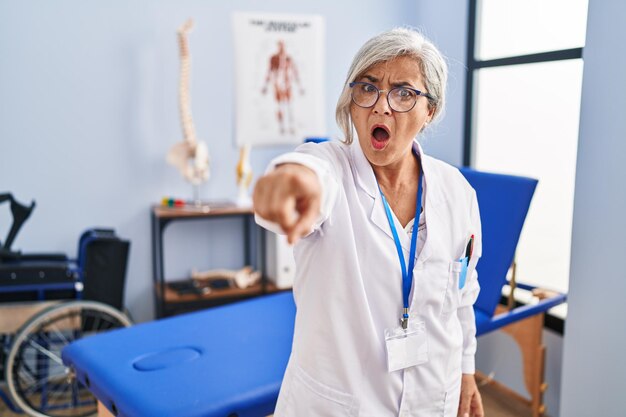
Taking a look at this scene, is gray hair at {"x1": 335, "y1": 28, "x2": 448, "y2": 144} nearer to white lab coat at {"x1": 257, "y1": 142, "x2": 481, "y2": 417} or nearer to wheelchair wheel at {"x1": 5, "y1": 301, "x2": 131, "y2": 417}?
white lab coat at {"x1": 257, "y1": 142, "x2": 481, "y2": 417}

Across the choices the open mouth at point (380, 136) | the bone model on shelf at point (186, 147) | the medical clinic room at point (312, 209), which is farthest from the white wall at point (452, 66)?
the open mouth at point (380, 136)

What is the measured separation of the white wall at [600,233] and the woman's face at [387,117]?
0.83 metres

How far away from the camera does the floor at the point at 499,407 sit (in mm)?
2502

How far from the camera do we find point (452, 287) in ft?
3.76

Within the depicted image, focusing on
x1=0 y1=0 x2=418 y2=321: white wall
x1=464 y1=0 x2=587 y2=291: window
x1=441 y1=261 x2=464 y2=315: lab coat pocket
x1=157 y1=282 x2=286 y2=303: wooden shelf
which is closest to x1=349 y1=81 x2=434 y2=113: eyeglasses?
x1=441 y1=261 x2=464 y2=315: lab coat pocket

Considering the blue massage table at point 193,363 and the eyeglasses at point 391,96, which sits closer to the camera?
the eyeglasses at point 391,96

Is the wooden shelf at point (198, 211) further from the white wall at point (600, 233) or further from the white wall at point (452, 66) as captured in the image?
the white wall at point (600, 233)

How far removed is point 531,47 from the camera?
113 inches

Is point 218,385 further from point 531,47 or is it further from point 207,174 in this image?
point 531,47

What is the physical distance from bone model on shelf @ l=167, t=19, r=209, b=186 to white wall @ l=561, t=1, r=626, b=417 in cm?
193

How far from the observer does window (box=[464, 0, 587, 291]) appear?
264 cm

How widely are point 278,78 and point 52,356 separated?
193cm

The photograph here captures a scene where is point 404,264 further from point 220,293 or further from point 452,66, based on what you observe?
point 452,66

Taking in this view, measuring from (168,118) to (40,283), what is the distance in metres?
1.13
